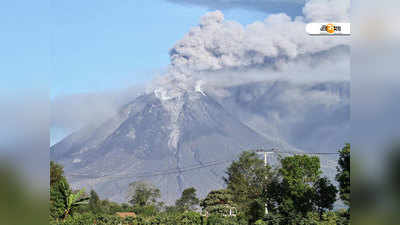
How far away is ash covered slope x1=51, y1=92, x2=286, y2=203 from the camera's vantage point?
97.0 feet

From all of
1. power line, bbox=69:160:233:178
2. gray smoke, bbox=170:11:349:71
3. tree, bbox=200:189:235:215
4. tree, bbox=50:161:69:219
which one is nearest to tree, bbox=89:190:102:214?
tree, bbox=200:189:235:215

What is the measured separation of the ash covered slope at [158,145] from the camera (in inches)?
1164

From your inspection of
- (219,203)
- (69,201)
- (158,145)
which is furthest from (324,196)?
(158,145)

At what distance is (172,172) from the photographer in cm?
3272

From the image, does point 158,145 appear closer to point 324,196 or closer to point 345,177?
point 324,196

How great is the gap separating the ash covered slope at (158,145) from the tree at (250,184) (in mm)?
10582

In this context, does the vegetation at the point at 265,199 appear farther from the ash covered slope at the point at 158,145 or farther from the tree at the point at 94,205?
the ash covered slope at the point at 158,145

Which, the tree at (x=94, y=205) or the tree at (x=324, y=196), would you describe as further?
the tree at (x=94, y=205)

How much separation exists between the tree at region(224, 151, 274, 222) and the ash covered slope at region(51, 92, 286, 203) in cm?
1058

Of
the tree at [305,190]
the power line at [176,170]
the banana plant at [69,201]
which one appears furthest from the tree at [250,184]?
the power line at [176,170]

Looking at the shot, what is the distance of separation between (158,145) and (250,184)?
2100 centimetres

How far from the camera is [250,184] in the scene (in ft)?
49.3

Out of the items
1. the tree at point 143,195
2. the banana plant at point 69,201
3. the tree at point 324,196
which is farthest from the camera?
the tree at point 143,195

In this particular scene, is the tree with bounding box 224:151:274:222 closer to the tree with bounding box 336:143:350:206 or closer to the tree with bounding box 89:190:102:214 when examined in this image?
the tree with bounding box 336:143:350:206
